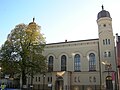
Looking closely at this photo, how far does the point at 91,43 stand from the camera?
4525 cm

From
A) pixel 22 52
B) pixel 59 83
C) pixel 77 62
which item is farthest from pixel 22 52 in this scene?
pixel 77 62

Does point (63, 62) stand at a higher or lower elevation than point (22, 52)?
lower

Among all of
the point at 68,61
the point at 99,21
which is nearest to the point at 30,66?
the point at 68,61

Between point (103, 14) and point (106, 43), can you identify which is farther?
point (103, 14)

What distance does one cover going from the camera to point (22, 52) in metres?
36.4

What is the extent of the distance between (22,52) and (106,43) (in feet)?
61.4

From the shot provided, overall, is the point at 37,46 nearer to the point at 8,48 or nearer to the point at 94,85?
the point at 8,48

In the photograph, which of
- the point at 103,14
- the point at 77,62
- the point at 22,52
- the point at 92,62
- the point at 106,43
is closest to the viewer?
the point at 22,52

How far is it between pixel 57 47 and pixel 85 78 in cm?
1070

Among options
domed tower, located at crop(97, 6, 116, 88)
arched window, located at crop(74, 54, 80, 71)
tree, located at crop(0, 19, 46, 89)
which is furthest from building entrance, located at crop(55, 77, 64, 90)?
domed tower, located at crop(97, 6, 116, 88)

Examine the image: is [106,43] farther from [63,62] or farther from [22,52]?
[22,52]

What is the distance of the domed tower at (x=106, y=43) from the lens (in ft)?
Result: 137

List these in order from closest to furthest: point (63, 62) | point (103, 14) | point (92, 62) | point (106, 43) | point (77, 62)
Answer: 1. point (106, 43)
2. point (92, 62)
3. point (103, 14)
4. point (77, 62)
5. point (63, 62)

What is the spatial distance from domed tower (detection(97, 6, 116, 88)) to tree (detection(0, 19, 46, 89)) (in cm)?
1353
